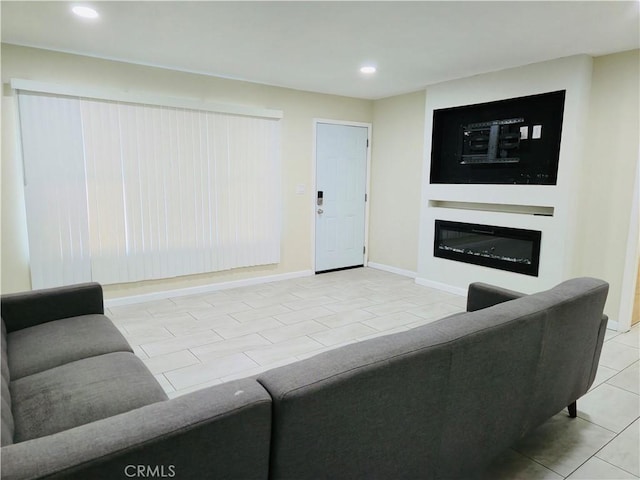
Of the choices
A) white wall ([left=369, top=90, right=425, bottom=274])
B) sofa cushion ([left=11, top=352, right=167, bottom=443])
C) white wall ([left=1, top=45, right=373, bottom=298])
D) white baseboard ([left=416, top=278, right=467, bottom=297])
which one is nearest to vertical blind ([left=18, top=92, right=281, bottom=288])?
white wall ([left=1, top=45, right=373, bottom=298])

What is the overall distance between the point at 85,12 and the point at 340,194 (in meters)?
3.73

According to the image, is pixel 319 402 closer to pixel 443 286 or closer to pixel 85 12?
pixel 85 12

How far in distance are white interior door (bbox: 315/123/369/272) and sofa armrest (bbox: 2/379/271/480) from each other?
4.70 metres

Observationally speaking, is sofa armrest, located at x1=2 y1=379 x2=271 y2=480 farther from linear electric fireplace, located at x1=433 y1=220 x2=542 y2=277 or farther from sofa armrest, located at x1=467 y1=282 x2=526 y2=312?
linear electric fireplace, located at x1=433 y1=220 x2=542 y2=277

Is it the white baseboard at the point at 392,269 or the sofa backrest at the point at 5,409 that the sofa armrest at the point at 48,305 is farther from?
the white baseboard at the point at 392,269

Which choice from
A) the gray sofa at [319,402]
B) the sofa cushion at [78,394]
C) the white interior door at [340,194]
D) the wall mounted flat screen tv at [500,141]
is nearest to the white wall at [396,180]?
the white interior door at [340,194]

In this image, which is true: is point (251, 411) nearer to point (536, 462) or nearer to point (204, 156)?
point (536, 462)

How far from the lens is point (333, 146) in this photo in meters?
5.70

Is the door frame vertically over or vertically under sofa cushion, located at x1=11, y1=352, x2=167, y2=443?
over

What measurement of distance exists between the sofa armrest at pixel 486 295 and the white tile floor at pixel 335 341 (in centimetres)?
73

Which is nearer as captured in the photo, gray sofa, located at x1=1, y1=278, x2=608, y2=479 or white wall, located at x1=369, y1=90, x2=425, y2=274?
gray sofa, located at x1=1, y1=278, x2=608, y2=479

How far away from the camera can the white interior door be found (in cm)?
566

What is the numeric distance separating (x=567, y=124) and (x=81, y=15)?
13.5ft

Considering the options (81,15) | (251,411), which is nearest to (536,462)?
(251,411)
